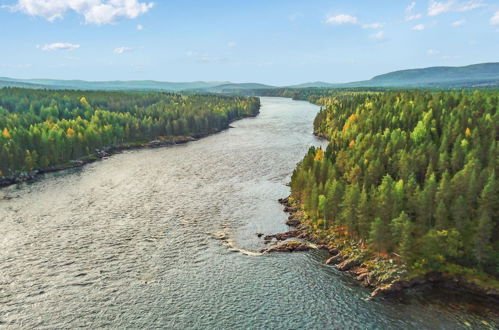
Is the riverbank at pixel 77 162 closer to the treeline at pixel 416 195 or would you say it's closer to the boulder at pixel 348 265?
the treeline at pixel 416 195

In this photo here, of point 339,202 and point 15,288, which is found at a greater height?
point 339,202

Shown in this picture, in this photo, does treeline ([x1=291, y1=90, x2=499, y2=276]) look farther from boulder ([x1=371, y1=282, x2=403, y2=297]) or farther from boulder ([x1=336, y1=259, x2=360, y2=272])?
boulder ([x1=371, y1=282, x2=403, y2=297])

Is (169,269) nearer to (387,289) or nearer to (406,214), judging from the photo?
(387,289)

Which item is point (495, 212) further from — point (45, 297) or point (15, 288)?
point (15, 288)

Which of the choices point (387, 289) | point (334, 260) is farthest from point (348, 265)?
point (387, 289)

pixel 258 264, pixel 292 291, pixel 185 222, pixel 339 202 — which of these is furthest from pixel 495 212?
pixel 185 222

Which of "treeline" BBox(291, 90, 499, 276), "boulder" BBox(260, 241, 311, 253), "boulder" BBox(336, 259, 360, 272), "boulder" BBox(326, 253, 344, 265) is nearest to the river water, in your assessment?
"boulder" BBox(326, 253, 344, 265)
